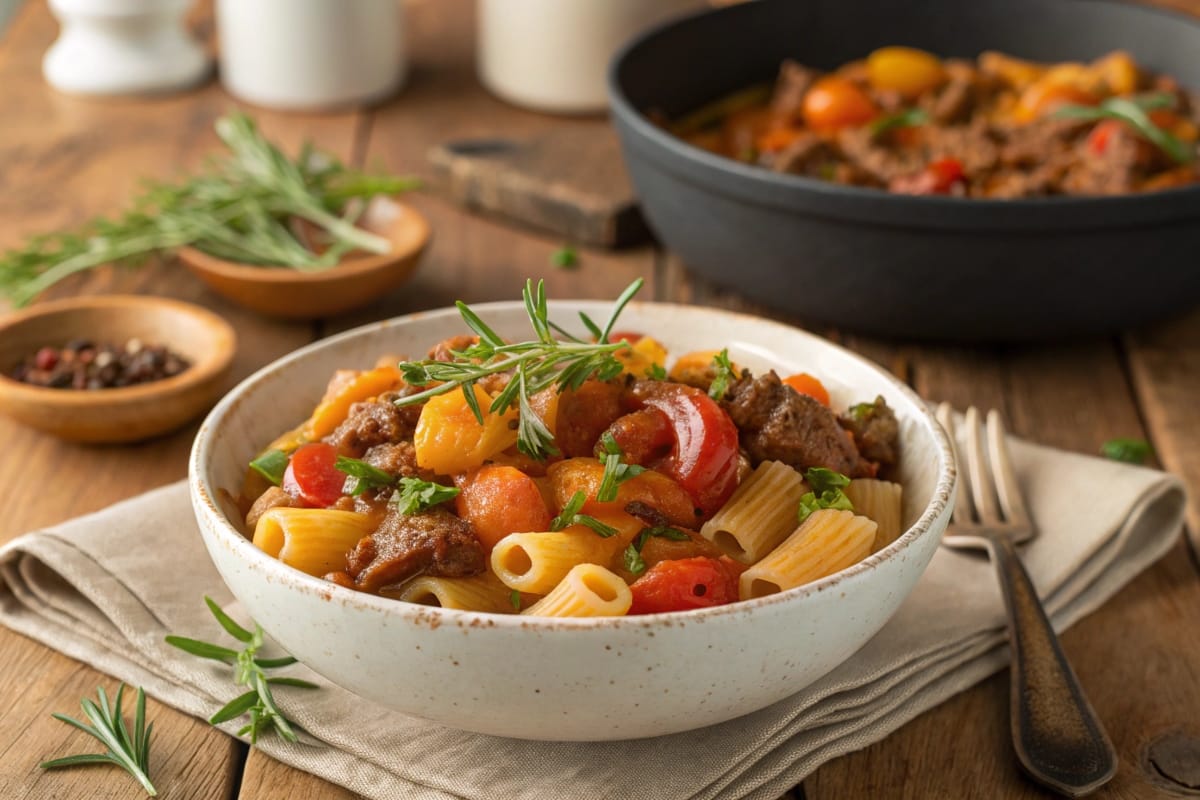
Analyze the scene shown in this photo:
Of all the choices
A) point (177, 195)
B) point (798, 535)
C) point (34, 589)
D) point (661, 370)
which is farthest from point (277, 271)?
point (798, 535)

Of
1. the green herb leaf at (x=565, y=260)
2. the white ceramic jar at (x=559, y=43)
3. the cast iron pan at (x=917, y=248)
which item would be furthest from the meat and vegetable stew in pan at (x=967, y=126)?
the white ceramic jar at (x=559, y=43)

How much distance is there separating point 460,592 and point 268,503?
0.40 metres

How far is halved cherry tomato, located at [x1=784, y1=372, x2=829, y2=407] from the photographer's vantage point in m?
2.44

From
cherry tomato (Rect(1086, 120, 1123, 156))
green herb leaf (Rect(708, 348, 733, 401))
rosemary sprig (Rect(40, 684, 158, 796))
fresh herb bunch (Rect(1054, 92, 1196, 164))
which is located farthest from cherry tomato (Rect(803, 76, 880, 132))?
rosemary sprig (Rect(40, 684, 158, 796))

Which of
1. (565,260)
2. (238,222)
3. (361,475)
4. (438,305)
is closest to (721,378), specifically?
(361,475)

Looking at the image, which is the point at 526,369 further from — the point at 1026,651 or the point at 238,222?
the point at 238,222

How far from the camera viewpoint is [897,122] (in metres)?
3.81

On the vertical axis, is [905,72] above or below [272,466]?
below

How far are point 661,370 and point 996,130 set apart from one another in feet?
5.95

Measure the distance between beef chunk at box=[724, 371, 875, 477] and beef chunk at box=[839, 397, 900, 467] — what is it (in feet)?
0.33

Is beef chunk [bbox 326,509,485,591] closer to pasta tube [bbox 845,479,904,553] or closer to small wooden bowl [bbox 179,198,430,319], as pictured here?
pasta tube [bbox 845,479,904,553]

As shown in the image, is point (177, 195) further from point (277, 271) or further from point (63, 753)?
point (63, 753)

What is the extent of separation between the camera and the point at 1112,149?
3.43 metres

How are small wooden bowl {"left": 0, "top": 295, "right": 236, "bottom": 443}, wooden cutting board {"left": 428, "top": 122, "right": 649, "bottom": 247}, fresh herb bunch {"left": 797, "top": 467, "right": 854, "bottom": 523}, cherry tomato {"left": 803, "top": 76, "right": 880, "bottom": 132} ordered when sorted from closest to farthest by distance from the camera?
fresh herb bunch {"left": 797, "top": 467, "right": 854, "bottom": 523} → small wooden bowl {"left": 0, "top": 295, "right": 236, "bottom": 443} → cherry tomato {"left": 803, "top": 76, "right": 880, "bottom": 132} → wooden cutting board {"left": 428, "top": 122, "right": 649, "bottom": 247}
